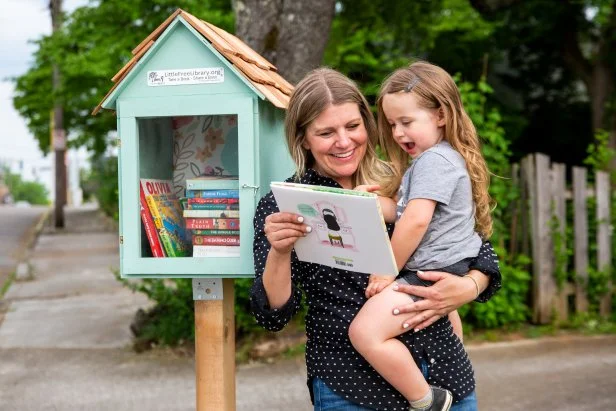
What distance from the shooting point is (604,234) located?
6.73 m

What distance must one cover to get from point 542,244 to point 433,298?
4.67m

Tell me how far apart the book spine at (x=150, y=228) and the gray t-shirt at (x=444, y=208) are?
2.97 feet

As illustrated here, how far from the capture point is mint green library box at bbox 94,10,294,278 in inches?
100

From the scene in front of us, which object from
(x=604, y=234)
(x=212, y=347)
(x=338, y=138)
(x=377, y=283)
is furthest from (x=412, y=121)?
(x=604, y=234)

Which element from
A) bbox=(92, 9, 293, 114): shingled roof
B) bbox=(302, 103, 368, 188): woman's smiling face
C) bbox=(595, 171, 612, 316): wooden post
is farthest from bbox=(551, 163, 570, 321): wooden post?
bbox=(302, 103, 368, 188): woman's smiling face

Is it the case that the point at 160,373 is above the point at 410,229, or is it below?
below

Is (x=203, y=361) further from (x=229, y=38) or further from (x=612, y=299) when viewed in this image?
(x=612, y=299)

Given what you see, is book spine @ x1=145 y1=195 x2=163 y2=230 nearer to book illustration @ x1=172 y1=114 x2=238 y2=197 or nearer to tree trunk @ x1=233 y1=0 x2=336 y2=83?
book illustration @ x1=172 y1=114 x2=238 y2=197

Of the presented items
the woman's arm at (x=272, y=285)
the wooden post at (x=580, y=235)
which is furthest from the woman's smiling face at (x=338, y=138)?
the wooden post at (x=580, y=235)

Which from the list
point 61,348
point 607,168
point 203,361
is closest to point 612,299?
point 607,168

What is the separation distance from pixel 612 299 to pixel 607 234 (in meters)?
0.55

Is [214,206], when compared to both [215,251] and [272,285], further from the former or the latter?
[272,285]

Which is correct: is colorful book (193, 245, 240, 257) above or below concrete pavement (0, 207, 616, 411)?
above

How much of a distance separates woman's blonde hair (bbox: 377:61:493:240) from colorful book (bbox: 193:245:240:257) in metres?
0.61
